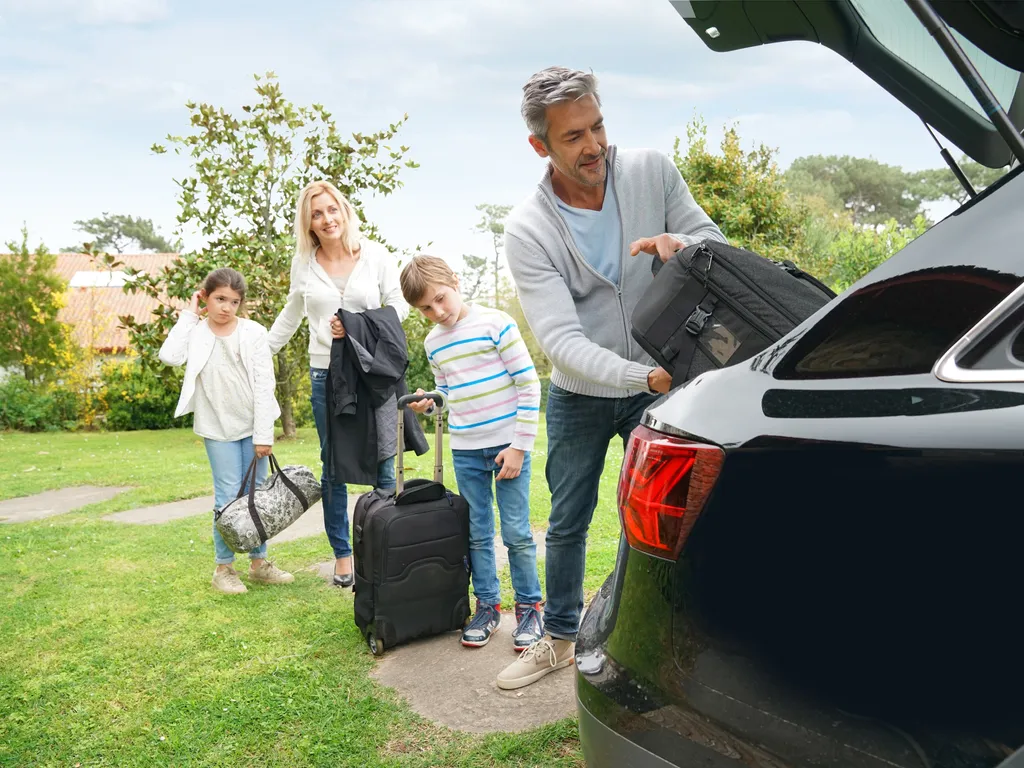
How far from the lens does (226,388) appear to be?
16.1ft

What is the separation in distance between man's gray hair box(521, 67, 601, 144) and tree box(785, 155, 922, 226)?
47183 millimetres

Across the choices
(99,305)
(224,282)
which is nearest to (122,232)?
(99,305)

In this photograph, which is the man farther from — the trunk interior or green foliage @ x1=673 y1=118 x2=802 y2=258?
green foliage @ x1=673 y1=118 x2=802 y2=258

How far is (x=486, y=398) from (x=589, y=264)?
90 centimetres

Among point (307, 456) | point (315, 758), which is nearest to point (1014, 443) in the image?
point (315, 758)

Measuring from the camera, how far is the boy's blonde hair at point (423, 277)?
12.3ft

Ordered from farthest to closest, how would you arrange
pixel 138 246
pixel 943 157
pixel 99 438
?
pixel 138 246 < pixel 99 438 < pixel 943 157

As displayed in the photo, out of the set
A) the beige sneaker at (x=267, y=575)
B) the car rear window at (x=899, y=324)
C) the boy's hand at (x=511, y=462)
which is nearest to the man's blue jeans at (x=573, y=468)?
the boy's hand at (x=511, y=462)

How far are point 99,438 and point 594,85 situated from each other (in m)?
16.5

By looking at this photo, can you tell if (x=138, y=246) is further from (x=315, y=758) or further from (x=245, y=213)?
(x=315, y=758)

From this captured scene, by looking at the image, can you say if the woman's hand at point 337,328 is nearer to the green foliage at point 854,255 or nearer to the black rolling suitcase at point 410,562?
the black rolling suitcase at point 410,562

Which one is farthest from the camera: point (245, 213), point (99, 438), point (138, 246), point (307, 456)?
point (138, 246)

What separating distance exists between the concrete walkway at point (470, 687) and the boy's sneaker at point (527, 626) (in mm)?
83

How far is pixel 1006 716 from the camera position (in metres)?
1.12
